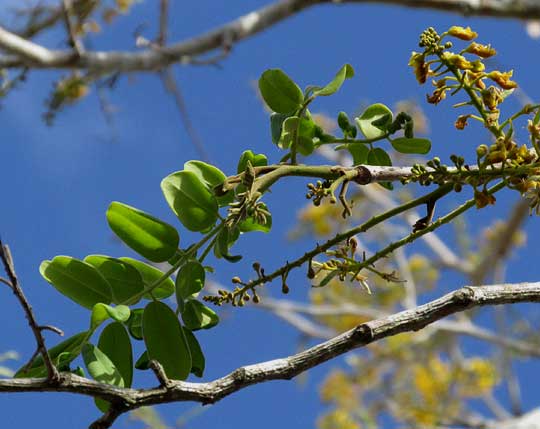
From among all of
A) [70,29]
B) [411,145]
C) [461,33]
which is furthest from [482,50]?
[70,29]

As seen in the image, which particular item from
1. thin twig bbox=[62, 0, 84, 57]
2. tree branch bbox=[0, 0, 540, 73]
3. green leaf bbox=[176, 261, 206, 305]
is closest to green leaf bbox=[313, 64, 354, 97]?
green leaf bbox=[176, 261, 206, 305]

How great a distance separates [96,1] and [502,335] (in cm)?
356

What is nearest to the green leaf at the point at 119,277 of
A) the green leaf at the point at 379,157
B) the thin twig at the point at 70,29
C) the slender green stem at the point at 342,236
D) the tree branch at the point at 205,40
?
the slender green stem at the point at 342,236

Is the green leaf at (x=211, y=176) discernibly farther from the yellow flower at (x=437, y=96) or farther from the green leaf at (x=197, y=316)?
the yellow flower at (x=437, y=96)

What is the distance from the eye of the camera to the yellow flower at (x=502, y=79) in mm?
947

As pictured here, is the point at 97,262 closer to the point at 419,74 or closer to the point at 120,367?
the point at 120,367

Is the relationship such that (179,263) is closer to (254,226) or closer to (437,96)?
(254,226)

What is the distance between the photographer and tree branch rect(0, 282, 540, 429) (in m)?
0.72

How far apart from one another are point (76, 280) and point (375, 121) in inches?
15.8

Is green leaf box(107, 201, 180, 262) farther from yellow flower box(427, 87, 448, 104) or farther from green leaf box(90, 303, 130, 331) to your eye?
yellow flower box(427, 87, 448, 104)

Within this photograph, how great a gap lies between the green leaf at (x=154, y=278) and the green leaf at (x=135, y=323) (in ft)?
0.09

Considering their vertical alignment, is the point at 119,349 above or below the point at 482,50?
below

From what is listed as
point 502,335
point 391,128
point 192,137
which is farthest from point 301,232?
point 391,128

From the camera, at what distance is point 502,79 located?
0.95 m
